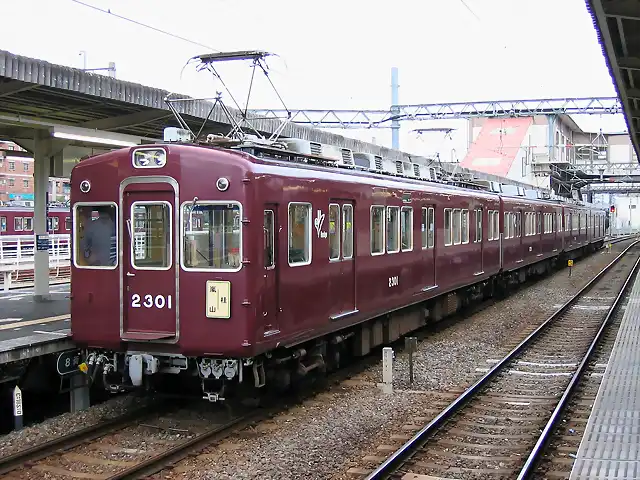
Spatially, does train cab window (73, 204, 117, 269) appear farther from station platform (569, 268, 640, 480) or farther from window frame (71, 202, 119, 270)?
station platform (569, 268, 640, 480)

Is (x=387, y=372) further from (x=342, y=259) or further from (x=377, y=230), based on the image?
(x=377, y=230)

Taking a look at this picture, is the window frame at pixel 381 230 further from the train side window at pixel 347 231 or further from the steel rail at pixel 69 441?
the steel rail at pixel 69 441

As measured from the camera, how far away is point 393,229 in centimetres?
1134

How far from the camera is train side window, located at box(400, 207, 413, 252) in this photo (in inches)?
462

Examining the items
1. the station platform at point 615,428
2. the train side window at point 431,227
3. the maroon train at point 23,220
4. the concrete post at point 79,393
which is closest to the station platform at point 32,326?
the concrete post at point 79,393

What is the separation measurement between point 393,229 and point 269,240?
3.93 metres

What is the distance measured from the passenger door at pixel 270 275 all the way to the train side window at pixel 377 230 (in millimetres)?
2879

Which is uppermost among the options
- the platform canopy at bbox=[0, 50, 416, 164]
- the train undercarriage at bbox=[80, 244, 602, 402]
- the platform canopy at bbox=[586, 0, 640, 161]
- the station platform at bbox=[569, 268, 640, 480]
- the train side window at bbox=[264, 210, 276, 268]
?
the platform canopy at bbox=[586, 0, 640, 161]

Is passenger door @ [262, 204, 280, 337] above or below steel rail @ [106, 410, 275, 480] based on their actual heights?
above

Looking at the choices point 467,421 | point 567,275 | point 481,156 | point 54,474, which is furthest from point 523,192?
point 481,156

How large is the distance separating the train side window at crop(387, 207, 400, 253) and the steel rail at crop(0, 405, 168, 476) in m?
4.40

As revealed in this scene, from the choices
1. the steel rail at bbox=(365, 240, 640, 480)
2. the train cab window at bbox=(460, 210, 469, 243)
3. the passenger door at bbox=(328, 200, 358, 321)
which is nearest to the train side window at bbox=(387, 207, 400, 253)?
the passenger door at bbox=(328, 200, 358, 321)

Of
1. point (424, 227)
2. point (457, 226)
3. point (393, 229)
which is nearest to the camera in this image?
point (393, 229)

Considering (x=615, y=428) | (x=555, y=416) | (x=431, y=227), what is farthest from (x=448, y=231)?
(x=615, y=428)
